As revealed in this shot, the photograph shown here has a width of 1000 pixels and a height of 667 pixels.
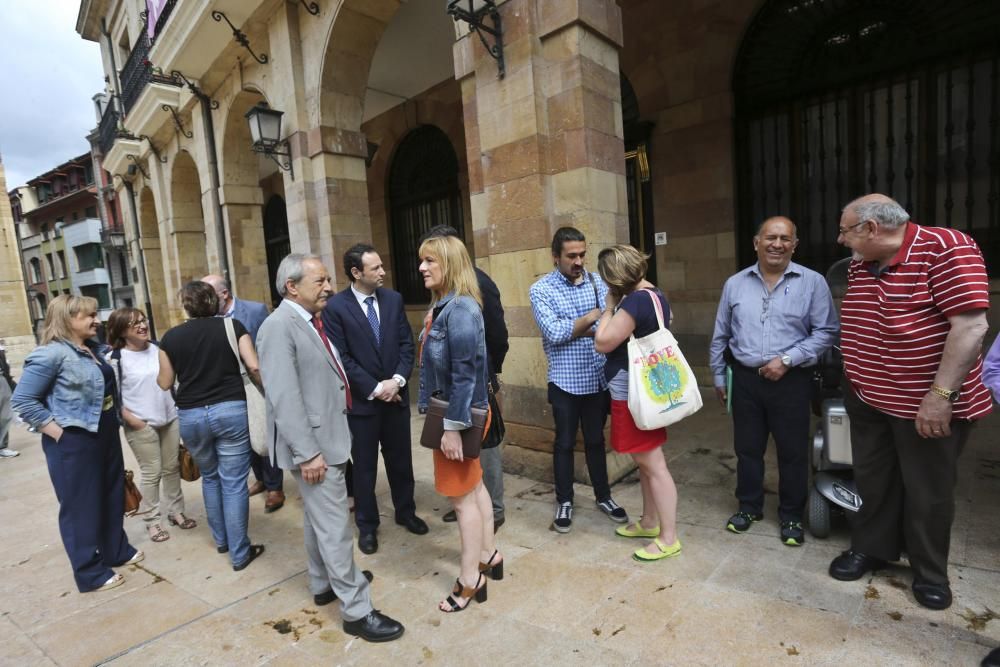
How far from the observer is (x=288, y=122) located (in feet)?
21.7

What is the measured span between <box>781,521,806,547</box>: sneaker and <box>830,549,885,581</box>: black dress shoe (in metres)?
0.27

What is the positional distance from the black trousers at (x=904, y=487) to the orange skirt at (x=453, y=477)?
196 cm

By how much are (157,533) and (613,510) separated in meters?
3.32

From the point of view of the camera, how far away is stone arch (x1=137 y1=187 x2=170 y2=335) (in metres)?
14.1

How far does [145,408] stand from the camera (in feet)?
12.3

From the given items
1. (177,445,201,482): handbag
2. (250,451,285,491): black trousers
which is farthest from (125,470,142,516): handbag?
(250,451,285,491): black trousers

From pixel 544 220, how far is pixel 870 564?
290 cm

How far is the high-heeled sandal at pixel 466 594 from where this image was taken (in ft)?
8.63

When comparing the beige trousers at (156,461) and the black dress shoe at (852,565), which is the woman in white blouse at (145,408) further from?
the black dress shoe at (852,565)

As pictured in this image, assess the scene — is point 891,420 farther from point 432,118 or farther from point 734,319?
point 432,118

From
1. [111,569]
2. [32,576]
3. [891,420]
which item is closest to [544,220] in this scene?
[891,420]

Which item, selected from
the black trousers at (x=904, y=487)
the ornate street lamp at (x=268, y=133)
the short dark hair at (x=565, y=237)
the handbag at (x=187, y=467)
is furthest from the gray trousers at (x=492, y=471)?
the ornate street lamp at (x=268, y=133)

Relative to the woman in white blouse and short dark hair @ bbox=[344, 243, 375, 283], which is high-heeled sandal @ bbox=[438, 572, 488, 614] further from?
the woman in white blouse

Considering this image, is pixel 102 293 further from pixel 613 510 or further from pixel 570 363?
pixel 613 510
